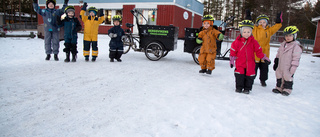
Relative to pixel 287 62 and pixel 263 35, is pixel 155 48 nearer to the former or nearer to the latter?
pixel 263 35

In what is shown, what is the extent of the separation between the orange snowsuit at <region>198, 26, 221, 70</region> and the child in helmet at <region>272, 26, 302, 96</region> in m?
1.65

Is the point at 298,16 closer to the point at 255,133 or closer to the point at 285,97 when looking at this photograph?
the point at 285,97

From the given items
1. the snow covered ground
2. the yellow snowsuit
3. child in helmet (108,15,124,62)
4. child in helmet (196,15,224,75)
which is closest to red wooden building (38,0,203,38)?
child in helmet (108,15,124,62)

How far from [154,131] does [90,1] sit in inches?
911

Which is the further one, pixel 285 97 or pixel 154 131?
pixel 285 97

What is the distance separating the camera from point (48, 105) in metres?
2.97

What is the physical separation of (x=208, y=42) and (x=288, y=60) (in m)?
1.99

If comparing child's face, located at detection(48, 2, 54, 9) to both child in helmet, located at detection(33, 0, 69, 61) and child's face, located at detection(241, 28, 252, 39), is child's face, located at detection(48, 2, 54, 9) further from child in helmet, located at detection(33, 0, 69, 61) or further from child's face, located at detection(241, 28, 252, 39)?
child's face, located at detection(241, 28, 252, 39)

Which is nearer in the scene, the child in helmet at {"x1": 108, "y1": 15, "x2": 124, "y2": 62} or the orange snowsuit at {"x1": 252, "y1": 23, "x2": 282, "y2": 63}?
the orange snowsuit at {"x1": 252, "y1": 23, "x2": 282, "y2": 63}

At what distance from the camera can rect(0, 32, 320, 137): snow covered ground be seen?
242 cm

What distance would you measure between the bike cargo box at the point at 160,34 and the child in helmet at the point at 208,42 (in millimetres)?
1694

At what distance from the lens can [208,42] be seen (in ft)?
18.1

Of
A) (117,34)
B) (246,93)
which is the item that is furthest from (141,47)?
(246,93)

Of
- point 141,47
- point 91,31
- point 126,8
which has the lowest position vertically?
point 141,47
